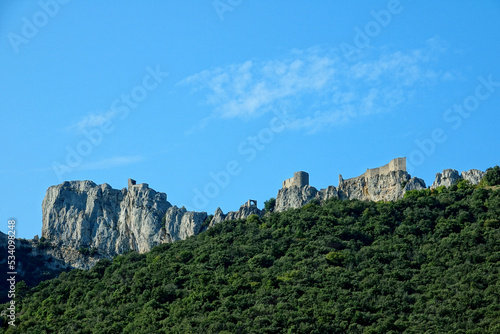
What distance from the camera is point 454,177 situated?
83250 mm

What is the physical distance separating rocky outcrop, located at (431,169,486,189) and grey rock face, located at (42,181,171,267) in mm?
28386

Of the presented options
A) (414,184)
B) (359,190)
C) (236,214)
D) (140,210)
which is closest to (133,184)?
(140,210)

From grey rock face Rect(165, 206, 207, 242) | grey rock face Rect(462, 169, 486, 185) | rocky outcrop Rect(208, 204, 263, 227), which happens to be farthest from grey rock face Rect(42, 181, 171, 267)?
grey rock face Rect(462, 169, 486, 185)

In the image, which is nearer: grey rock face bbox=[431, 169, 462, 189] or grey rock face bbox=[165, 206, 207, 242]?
grey rock face bbox=[431, 169, 462, 189]

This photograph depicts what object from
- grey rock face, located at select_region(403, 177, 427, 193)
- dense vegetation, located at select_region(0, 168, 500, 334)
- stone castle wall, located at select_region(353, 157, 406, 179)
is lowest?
dense vegetation, located at select_region(0, 168, 500, 334)

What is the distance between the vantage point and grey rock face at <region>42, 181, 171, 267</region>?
91750mm

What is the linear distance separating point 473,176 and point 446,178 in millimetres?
2494

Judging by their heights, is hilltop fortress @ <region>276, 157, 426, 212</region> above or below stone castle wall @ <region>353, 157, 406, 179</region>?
below

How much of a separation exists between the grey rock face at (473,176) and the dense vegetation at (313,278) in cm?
343

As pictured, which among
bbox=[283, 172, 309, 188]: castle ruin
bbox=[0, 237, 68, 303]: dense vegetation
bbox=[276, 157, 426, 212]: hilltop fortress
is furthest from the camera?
bbox=[283, 172, 309, 188]: castle ruin

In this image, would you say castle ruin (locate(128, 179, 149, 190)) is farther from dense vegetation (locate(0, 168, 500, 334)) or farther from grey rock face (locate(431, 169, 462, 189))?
grey rock face (locate(431, 169, 462, 189))

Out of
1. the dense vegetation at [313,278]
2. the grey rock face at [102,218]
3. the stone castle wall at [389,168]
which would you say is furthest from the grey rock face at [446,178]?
the grey rock face at [102,218]

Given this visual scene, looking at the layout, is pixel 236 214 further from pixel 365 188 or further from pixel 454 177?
pixel 454 177

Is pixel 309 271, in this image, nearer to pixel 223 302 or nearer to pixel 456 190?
pixel 223 302
